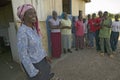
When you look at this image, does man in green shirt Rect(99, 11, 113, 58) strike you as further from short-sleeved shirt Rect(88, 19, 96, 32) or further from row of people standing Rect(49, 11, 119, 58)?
short-sleeved shirt Rect(88, 19, 96, 32)

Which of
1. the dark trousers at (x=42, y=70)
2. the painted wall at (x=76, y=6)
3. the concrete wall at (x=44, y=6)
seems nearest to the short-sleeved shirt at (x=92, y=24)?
the concrete wall at (x=44, y=6)

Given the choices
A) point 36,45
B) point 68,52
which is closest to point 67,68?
point 68,52

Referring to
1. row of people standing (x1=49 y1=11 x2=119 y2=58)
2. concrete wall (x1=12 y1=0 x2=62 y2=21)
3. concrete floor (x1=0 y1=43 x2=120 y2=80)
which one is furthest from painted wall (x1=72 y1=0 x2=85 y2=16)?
concrete floor (x1=0 y1=43 x2=120 y2=80)

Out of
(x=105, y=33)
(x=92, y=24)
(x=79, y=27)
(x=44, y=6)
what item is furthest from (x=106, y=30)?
(x=44, y=6)

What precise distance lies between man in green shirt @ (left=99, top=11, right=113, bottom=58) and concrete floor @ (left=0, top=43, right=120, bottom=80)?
0.33 metres

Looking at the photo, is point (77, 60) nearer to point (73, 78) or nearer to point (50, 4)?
point (73, 78)

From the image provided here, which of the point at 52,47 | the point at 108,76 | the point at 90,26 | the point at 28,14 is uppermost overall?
the point at 28,14

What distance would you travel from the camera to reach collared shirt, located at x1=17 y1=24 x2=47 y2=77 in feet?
7.79

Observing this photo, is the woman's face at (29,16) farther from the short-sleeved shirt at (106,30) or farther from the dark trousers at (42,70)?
the short-sleeved shirt at (106,30)

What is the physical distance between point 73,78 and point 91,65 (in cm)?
126

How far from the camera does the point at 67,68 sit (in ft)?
18.7

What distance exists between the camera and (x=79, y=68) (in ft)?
18.6

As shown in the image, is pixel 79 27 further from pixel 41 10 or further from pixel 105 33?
pixel 41 10

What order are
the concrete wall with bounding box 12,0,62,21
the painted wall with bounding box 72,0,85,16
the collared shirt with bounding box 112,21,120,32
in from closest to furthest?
the concrete wall with bounding box 12,0,62,21
the collared shirt with bounding box 112,21,120,32
the painted wall with bounding box 72,0,85,16
